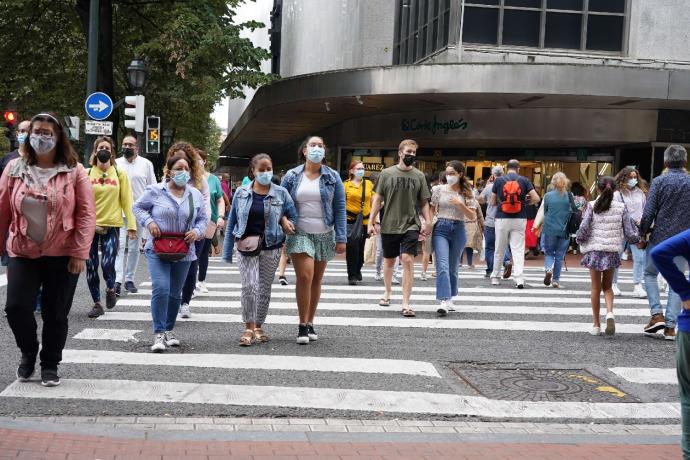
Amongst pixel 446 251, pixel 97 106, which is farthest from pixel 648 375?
pixel 97 106

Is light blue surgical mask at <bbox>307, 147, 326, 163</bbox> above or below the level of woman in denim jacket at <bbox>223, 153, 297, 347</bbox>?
above

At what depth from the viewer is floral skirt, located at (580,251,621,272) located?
28.7ft

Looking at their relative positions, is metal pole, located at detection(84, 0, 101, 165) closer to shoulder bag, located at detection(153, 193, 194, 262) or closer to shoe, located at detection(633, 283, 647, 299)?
shoe, located at detection(633, 283, 647, 299)

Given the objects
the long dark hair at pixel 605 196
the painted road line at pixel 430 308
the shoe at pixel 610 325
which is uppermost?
the long dark hair at pixel 605 196

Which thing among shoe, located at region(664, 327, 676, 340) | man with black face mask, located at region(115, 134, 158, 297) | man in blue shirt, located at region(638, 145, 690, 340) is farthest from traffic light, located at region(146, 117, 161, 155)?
shoe, located at region(664, 327, 676, 340)

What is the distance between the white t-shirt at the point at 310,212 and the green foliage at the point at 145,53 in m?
14.6

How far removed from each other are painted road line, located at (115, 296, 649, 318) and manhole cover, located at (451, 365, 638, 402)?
3.23m

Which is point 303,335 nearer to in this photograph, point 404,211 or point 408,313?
point 408,313

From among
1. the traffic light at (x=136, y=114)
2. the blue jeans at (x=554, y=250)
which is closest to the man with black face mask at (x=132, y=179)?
the blue jeans at (x=554, y=250)

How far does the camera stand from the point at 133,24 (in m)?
26.1

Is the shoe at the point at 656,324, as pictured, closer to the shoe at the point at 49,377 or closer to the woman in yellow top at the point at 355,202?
the woman in yellow top at the point at 355,202

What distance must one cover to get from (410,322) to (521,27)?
→ 16574 millimetres

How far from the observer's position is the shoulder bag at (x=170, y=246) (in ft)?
23.6

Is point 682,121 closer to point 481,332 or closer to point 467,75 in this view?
point 467,75
